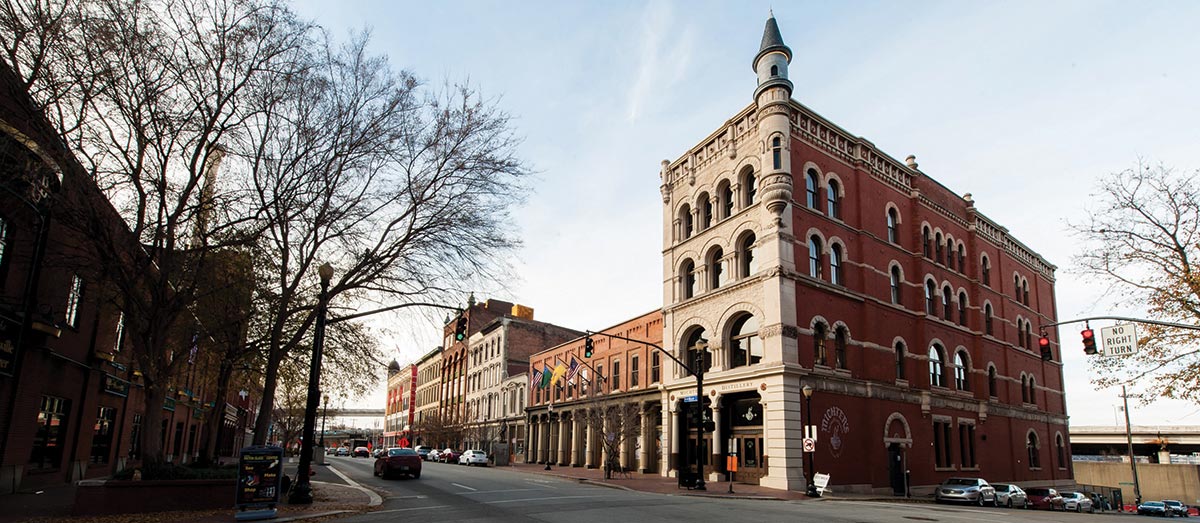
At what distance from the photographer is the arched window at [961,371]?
1577 inches

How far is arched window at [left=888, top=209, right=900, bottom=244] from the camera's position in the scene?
38.2m

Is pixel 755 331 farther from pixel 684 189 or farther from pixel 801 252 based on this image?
pixel 684 189

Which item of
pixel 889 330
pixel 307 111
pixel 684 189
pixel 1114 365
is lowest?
pixel 1114 365

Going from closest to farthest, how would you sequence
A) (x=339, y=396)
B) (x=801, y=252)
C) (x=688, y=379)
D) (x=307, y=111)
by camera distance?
(x=307, y=111), (x=339, y=396), (x=801, y=252), (x=688, y=379)

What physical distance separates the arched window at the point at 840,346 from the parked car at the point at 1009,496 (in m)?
9.56

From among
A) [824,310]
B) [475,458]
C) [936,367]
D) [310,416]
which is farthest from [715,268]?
[475,458]

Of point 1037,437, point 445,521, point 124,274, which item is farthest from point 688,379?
point 1037,437

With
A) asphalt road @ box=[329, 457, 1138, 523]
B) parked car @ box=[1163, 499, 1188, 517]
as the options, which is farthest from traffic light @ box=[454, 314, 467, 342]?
parked car @ box=[1163, 499, 1188, 517]

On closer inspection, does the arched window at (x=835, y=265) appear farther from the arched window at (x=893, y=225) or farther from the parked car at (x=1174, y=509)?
the parked car at (x=1174, y=509)

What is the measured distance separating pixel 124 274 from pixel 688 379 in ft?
78.7

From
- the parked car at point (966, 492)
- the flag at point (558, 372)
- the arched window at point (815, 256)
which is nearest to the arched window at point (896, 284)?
the arched window at point (815, 256)

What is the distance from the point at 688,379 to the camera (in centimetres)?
3394

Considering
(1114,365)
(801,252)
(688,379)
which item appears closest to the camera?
(1114,365)

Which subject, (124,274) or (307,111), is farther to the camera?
(307,111)
